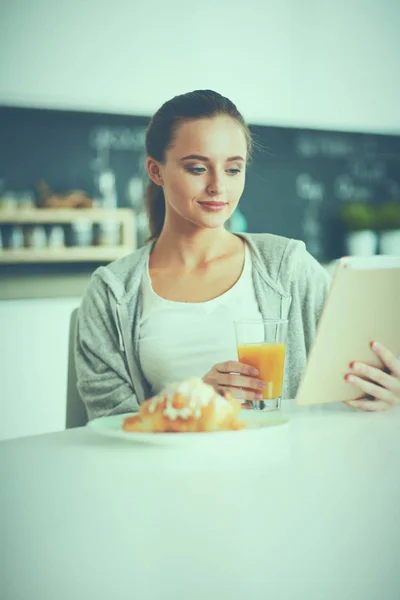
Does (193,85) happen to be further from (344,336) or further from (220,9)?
(344,336)

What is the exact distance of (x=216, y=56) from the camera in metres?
3.27

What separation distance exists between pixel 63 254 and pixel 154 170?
5.02ft

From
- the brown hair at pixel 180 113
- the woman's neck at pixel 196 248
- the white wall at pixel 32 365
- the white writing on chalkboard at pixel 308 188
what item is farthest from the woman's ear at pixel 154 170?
the white writing on chalkboard at pixel 308 188

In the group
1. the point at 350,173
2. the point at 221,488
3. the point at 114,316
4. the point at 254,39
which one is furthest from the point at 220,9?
the point at 221,488

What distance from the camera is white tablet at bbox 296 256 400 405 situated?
880 mm

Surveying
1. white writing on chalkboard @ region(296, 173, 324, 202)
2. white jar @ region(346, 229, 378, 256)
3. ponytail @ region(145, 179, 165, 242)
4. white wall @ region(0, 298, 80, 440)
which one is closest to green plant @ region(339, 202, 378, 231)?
white jar @ region(346, 229, 378, 256)

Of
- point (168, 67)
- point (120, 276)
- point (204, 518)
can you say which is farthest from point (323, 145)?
point (204, 518)

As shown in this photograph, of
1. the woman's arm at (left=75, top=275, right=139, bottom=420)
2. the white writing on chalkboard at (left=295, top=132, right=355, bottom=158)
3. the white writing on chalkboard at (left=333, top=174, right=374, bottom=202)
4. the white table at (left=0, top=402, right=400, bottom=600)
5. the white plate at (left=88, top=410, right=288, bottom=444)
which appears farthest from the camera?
the white writing on chalkboard at (left=333, top=174, right=374, bottom=202)

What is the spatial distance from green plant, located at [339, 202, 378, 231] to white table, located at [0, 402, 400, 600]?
2.93 m

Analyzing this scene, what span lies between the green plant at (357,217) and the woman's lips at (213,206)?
93.7 inches

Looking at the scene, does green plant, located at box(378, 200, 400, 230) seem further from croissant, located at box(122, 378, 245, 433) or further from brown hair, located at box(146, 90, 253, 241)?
croissant, located at box(122, 378, 245, 433)

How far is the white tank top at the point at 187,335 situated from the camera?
4.77ft

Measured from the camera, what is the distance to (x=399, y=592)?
0.52 metres

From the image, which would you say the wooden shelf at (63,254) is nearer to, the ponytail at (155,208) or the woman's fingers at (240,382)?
the ponytail at (155,208)
